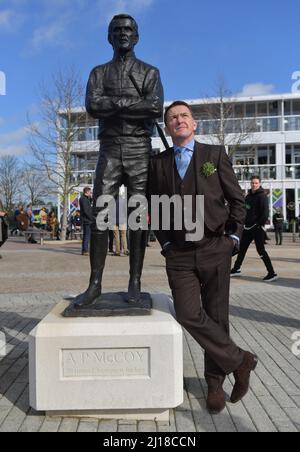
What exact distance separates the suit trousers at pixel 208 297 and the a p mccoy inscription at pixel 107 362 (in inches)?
15.6

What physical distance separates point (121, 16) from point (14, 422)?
3.27 m

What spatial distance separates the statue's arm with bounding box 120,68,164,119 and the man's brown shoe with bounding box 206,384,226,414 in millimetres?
2211

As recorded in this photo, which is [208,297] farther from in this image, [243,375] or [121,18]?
[121,18]

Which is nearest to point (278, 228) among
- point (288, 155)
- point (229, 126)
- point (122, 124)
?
point (229, 126)

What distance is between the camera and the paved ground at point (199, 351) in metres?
3.25

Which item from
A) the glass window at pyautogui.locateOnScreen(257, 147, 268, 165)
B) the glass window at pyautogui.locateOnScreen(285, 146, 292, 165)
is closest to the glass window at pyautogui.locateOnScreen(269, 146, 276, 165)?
the glass window at pyautogui.locateOnScreen(257, 147, 268, 165)

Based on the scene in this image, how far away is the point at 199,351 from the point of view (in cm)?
497

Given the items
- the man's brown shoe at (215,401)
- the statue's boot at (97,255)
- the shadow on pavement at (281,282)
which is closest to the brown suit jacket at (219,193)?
the statue's boot at (97,255)

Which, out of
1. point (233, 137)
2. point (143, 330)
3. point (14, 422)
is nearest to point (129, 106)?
point (143, 330)

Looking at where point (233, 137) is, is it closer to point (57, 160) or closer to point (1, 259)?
point (57, 160)

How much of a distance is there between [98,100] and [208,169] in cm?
120

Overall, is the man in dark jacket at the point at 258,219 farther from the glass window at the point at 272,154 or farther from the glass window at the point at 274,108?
the glass window at the point at 274,108

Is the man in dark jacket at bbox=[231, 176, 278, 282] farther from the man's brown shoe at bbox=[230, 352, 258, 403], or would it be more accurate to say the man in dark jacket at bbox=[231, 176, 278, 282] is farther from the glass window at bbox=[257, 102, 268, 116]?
the glass window at bbox=[257, 102, 268, 116]
